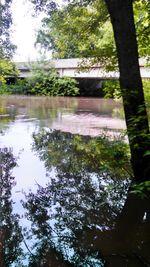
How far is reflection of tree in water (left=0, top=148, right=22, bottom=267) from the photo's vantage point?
3.94 metres

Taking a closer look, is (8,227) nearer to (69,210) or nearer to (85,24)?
(69,210)

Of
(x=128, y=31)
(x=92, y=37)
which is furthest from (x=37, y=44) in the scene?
(x=128, y=31)

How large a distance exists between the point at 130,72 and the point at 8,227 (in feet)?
9.56

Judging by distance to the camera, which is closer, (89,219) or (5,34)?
(89,219)

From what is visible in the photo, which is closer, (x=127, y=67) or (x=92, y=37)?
(x=127, y=67)

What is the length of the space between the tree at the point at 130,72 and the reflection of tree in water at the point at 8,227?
209 centimetres

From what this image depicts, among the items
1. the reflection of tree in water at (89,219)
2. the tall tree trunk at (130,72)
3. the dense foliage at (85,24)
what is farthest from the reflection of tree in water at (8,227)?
the dense foliage at (85,24)

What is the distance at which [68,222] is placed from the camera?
4.89 meters

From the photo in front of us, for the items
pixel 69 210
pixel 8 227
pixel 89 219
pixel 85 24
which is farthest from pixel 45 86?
pixel 8 227

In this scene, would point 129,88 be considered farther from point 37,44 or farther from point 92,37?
point 37,44

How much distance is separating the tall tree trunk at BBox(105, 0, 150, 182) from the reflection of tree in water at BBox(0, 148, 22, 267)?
209 centimetres

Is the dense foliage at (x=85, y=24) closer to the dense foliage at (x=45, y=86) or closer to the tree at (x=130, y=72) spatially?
the tree at (x=130, y=72)

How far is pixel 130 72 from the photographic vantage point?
5617 mm

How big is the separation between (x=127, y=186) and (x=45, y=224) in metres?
2.13
